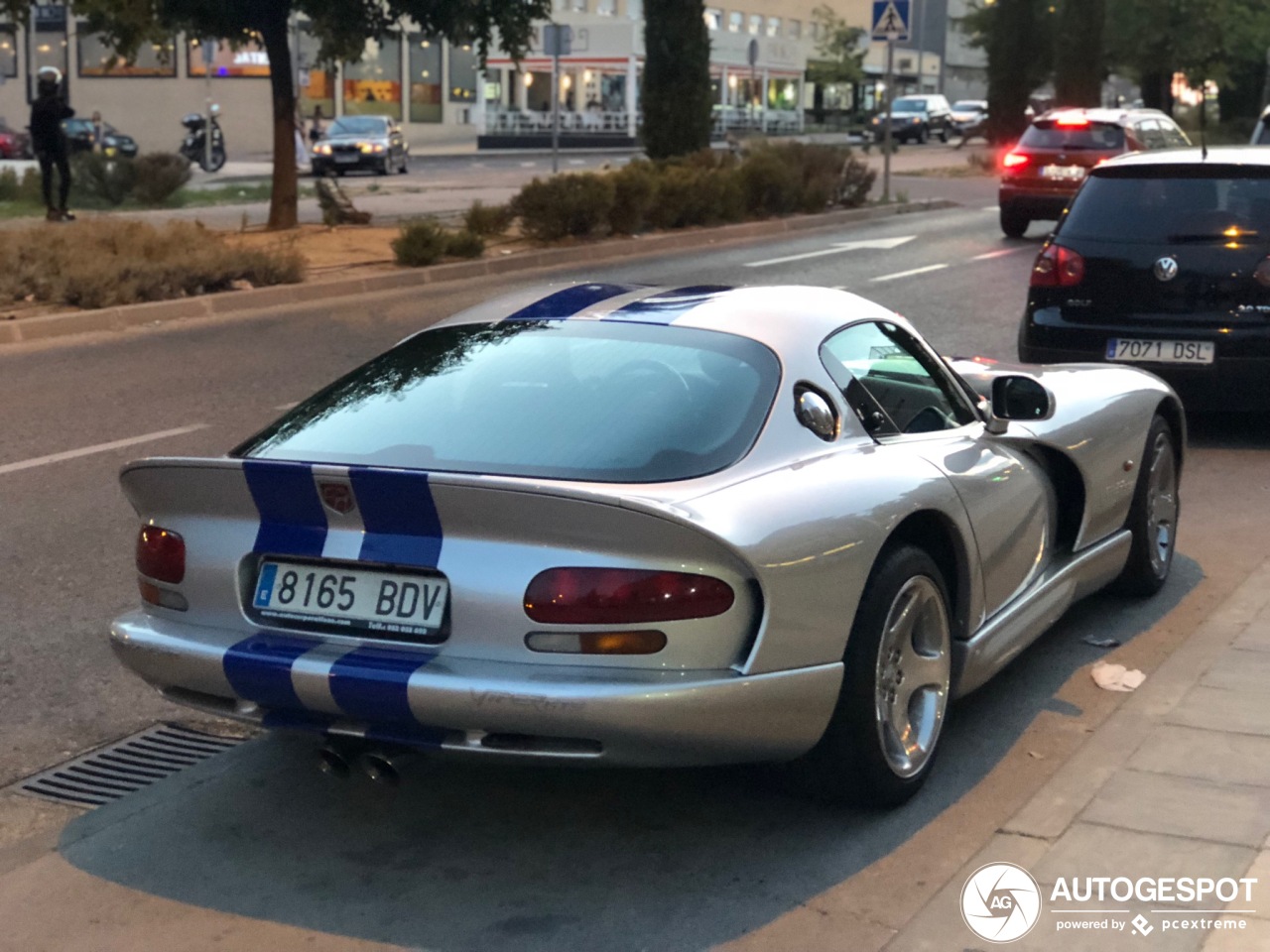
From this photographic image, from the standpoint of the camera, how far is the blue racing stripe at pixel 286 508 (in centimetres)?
397

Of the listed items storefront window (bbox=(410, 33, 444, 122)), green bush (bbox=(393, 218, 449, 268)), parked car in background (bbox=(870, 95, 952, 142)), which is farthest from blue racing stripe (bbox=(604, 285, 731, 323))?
storefront window (bbox=(410, 33, 444, 122))

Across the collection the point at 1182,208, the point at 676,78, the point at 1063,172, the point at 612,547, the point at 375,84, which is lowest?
the point at 612,547

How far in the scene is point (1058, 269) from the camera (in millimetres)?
9555

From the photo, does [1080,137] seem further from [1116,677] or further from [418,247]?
[1116,677]

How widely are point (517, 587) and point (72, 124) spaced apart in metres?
50.3

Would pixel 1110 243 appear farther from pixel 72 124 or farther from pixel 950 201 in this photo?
Result: pixel 72 124

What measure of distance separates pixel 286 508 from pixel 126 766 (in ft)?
4.49

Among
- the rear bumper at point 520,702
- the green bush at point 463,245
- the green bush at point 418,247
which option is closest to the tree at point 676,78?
the green bush at point 463,245

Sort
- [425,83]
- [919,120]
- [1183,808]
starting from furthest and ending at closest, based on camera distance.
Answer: [425,83]
[919,120]
[1183,808]

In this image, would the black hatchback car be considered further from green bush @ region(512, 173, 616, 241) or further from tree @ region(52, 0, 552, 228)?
tree @ region(52, 0, 552, 228)

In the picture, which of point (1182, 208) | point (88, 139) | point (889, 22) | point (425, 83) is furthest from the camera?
point (425, 83)

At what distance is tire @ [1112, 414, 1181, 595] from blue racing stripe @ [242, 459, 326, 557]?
3280 millimetres

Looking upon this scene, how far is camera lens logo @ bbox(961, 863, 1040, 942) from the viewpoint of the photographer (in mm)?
3740

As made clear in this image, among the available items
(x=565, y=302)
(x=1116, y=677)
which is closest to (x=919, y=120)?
(x=1116, y=677)
